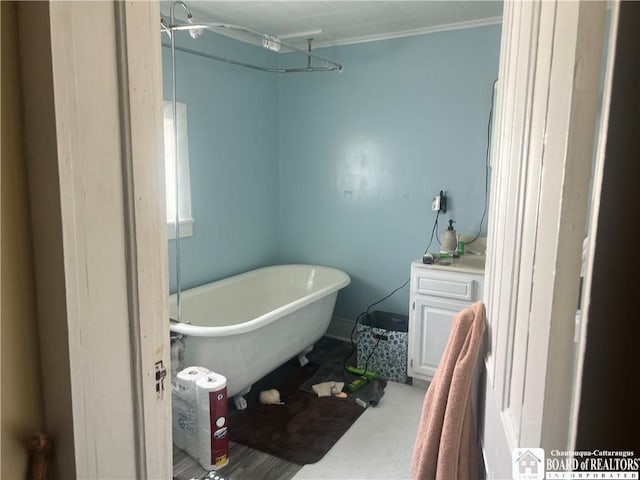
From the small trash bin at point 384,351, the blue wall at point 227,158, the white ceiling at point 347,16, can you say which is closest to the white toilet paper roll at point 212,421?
the blue wall at point 227,158

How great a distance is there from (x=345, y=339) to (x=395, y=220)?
1131mm

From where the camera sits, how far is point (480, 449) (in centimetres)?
124

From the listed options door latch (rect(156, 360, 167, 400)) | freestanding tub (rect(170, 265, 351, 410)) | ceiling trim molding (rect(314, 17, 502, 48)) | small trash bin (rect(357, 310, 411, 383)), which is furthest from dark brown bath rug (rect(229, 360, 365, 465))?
ceiling trim molding (rect(314, 17, 502, 48))

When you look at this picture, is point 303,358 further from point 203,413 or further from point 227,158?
point 227,158

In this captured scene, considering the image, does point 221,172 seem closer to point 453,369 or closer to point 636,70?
point 453,369

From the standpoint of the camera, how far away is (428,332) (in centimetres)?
299

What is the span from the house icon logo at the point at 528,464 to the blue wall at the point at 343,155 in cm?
268

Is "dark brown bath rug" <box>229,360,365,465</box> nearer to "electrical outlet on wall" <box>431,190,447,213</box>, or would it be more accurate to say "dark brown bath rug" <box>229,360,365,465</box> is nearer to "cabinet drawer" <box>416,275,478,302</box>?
"cabinet drawer" <box>416,275,478,302</box>

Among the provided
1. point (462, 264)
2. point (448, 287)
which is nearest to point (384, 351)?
point (448, 287)

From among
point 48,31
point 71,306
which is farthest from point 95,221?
point 48,31

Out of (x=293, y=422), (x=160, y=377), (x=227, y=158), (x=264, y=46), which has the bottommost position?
(x=293, y=422)

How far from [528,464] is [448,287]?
2.25 m

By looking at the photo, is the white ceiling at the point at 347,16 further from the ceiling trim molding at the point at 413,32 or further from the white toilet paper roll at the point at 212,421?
the white toilet paper roll at the point at 212,421

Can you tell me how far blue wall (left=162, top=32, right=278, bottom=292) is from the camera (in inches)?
124
